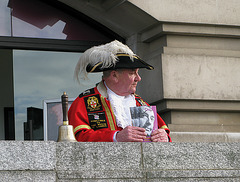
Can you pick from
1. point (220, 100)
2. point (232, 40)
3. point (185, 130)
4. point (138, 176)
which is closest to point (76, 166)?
point (138, 176)

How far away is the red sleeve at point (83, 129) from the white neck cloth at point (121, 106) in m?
0.16

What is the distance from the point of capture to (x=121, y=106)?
5785 mm

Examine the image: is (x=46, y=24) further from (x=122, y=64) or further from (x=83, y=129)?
(x=83, y=129)

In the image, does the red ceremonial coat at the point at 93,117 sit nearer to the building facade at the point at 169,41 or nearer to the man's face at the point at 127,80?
the man's face at the point at 127,80

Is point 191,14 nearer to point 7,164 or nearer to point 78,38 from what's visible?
point 78,38

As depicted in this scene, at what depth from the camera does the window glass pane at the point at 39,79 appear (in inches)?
319

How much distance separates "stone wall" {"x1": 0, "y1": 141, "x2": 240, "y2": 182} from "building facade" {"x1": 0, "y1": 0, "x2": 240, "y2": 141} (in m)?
1.88

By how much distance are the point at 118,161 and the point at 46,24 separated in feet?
10.3

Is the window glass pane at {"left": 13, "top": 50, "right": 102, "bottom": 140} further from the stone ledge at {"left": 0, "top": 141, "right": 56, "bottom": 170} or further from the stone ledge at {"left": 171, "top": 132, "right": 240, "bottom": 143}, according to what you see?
the stone ledge at {"left": 0, "top": 141, "right": 56, "bottom": 170}

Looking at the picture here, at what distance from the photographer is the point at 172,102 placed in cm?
717

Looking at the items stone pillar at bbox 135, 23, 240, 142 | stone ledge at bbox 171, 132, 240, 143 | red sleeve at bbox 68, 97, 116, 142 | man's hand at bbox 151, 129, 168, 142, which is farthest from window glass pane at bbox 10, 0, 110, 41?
man's hand at bbox 151, 129, 168, 142

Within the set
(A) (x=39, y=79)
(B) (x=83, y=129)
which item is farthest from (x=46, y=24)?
(B) (x=83, y=129)

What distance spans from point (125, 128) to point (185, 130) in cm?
204

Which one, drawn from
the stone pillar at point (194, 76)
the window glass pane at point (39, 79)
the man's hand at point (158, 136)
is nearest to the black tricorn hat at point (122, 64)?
the man's hand at point (158, 136)
